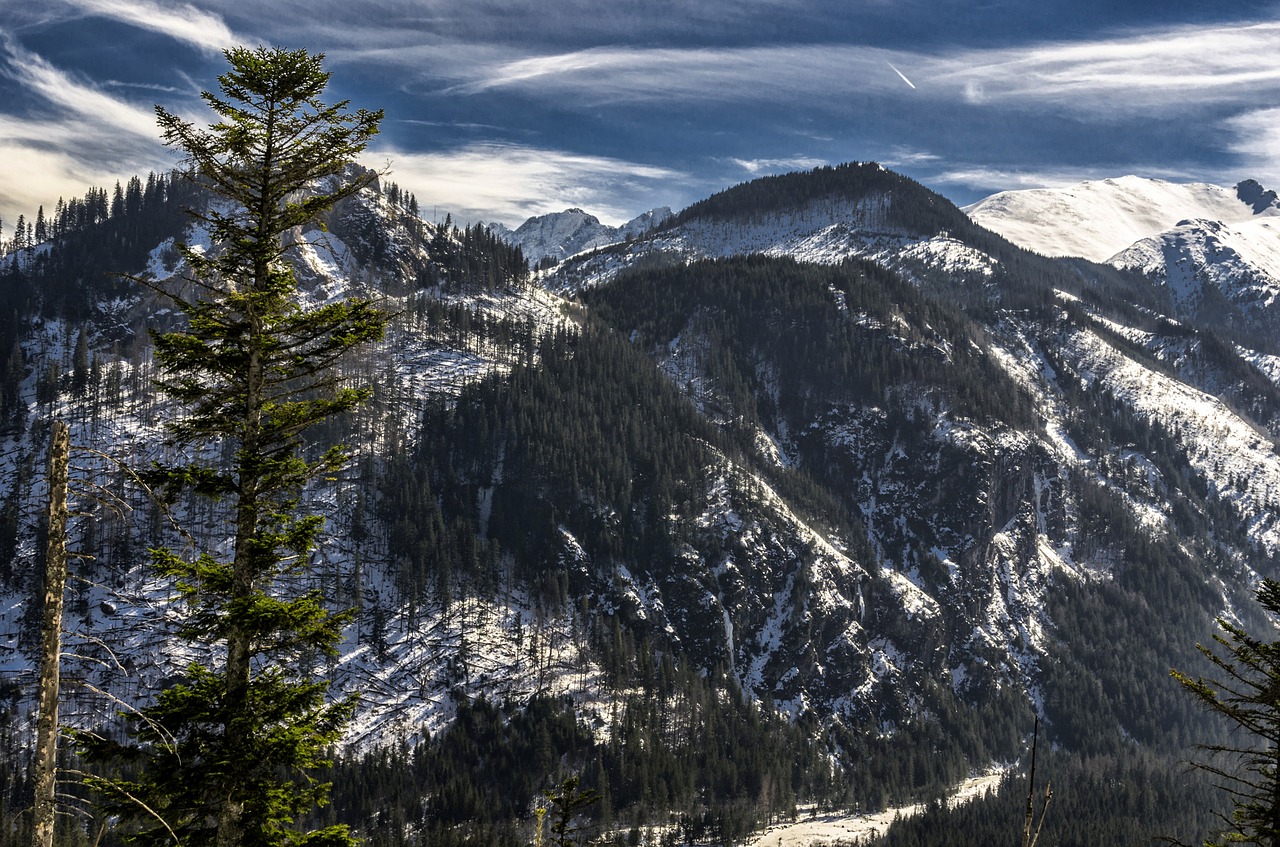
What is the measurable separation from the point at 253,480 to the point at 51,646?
788 cm

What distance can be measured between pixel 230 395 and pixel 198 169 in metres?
6.71

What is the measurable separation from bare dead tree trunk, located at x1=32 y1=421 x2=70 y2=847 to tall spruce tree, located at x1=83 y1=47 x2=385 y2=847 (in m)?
3.88

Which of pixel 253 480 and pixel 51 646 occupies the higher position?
pixel 253 480

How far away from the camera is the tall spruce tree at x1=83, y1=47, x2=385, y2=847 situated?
25.4 m

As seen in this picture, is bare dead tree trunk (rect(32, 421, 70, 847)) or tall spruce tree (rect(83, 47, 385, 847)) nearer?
bare dead tree trunk (rect(32, 421, 70, 847))

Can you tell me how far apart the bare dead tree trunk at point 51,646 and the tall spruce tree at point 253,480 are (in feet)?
12.7

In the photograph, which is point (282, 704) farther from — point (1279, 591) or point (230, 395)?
point (1279, 591)

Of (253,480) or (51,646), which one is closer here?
(51,646)

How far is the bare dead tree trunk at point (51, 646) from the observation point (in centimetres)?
1898

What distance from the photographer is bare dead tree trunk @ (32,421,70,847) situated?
1898cm

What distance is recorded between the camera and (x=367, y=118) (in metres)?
29.7

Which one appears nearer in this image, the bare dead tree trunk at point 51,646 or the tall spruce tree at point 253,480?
the bare dead tree trunk at point 51,646

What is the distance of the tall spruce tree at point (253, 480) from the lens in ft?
83.5

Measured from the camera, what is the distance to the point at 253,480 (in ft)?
88.4
